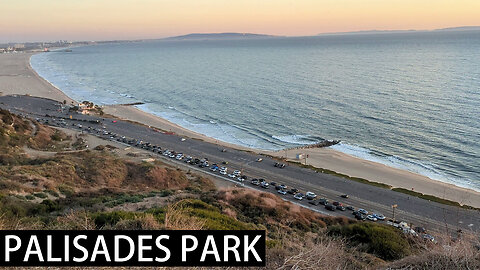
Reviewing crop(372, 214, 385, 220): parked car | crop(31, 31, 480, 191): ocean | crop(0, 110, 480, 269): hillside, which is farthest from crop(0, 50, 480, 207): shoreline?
crop(0, 110, 480, 269): hillside

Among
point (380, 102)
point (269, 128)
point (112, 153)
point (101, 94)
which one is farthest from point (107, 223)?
point (101, 94)

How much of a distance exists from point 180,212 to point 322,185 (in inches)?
860

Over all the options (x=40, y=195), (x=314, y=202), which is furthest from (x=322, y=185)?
(x=40, y=195)

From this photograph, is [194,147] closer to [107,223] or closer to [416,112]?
[107,223]

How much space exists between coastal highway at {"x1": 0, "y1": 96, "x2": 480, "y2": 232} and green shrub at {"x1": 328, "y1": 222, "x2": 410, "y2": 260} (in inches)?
94.5

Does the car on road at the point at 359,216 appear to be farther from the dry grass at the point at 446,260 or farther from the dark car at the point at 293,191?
the dry grass at the point at 446,260

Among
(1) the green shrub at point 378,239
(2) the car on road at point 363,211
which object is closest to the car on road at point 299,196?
(2) the car on road at point 363,211

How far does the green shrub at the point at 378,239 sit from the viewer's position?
13359mm

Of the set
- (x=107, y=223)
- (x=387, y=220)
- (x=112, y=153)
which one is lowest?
(x=387, y=220)

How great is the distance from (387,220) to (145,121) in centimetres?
4209

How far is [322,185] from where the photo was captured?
1238 inches

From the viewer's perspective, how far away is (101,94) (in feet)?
269

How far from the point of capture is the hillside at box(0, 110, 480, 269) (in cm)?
866

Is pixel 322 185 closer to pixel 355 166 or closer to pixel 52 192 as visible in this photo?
pixel 355 166
